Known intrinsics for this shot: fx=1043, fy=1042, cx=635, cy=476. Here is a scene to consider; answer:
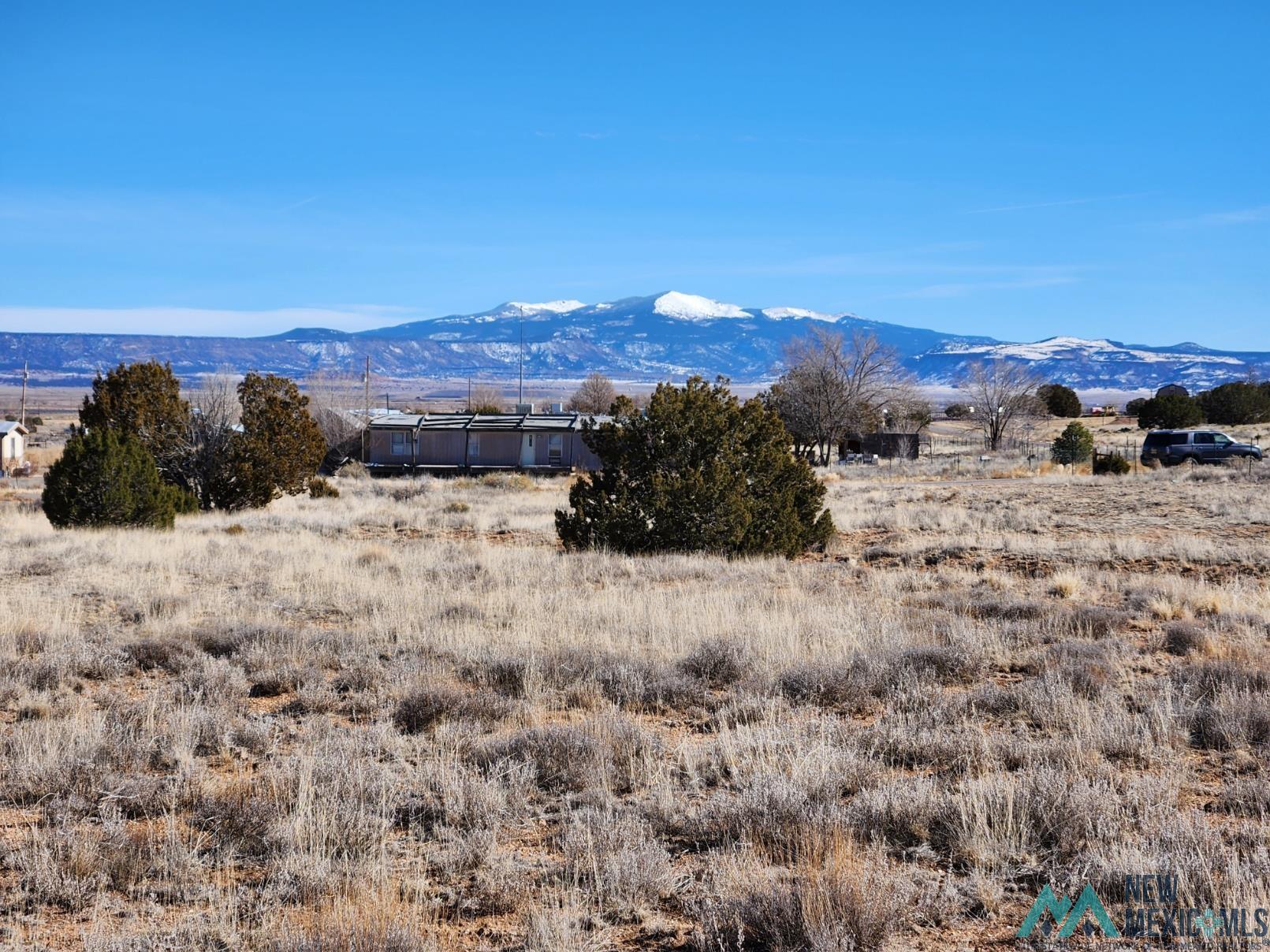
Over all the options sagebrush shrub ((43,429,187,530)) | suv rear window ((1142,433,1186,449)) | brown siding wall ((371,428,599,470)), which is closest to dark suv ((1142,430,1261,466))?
suv rear window ((1142,433,1186,449))

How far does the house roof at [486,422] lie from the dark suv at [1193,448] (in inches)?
986

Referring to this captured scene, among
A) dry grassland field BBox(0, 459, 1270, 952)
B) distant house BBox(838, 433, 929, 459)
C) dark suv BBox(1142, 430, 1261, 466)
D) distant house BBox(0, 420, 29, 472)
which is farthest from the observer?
distant house BBox(838, 433, 929, 459)

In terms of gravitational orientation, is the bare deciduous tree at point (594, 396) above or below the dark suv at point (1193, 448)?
above

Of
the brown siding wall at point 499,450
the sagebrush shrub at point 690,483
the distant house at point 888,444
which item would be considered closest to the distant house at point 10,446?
the brown siding wall at point 499,450

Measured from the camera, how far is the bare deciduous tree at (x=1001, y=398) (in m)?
66.1

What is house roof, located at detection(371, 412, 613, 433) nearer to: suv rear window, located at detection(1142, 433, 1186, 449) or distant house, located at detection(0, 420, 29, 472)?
distant house, located at detection(0, 420, 29, 472)

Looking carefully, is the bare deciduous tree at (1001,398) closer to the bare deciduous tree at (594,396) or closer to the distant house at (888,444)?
the distant house at (888,444)

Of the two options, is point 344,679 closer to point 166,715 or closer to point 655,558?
point 166,715

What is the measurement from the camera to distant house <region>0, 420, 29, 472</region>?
51984mm

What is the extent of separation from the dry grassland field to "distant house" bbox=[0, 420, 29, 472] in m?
46.1

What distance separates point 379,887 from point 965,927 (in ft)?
7.66

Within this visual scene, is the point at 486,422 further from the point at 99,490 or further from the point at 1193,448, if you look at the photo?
the point at 99,490

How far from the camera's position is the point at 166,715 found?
657 cm

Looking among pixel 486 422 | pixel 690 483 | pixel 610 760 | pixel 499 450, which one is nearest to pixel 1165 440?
pixel 499 450
